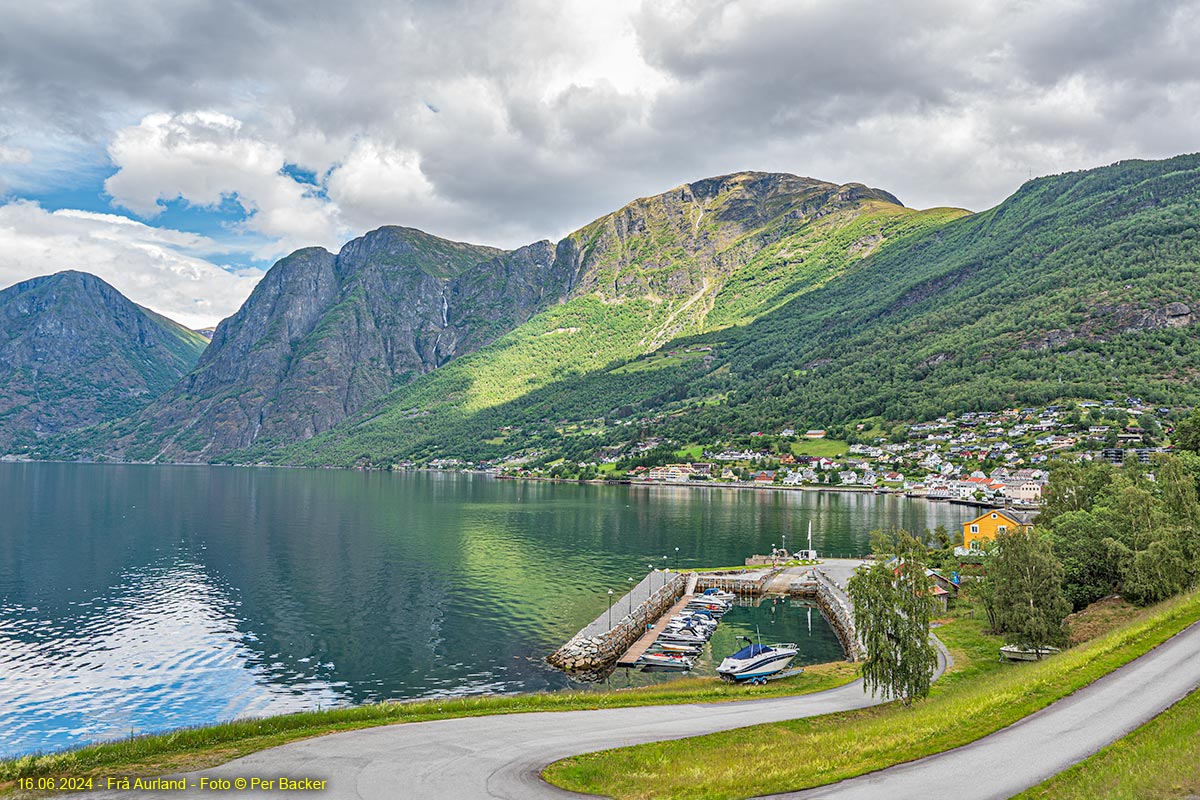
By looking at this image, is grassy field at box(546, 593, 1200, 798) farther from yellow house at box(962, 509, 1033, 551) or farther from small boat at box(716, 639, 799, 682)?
yellow house at box(962, 509, 1033, 551)

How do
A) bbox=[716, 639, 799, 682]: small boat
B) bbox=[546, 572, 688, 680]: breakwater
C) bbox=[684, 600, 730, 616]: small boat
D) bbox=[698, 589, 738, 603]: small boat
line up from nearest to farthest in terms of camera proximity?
bbox=[716, 639, 799, 682]: small boat, bbox=[546, 572, 688, 680]: breakwater, bbox=[684, 600, 730, 616]: small boat, bbox=[698, 589, 738, 603]: small boat

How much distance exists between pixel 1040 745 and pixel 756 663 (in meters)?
33.1

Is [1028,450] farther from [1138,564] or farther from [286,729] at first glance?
[286,729]

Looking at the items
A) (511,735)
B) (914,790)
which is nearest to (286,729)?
(511,735)

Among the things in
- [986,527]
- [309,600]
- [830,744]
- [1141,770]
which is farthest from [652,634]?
[986,527]

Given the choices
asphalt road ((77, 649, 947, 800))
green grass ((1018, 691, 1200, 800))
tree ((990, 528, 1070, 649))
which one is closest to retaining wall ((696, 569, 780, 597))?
tree ((990, 528, 1070, 649))

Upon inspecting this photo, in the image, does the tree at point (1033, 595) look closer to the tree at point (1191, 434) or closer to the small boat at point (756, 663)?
the small boat at point (756, 663)

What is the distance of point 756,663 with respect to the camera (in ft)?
170

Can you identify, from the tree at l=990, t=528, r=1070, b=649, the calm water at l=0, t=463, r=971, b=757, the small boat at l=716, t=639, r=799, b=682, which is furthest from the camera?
the small boat at l=716, t=639, r=799, b=682

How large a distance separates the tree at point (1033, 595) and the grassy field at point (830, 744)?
9176 mm

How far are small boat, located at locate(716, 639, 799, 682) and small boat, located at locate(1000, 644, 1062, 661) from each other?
14.6 meters

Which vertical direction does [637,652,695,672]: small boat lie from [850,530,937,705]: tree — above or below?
below

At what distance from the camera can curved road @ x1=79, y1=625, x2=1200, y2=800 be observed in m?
18.7

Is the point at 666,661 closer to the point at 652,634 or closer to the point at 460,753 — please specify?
the point at 652,634
